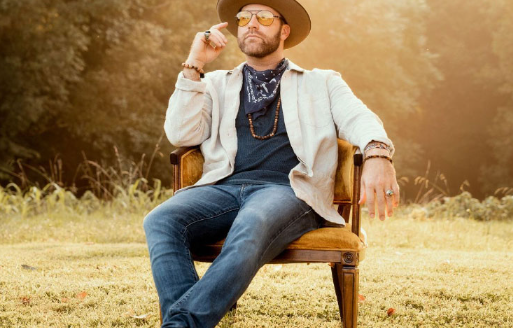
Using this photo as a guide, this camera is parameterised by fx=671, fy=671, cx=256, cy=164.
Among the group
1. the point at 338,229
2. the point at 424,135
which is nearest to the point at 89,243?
the point at 338,229

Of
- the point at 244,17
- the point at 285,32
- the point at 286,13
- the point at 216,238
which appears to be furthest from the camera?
the point at 285,32

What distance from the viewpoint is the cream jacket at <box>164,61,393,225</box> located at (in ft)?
9.38

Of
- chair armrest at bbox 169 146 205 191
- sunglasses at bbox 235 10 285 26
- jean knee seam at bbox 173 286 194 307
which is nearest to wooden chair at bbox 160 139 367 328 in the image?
jean knee seam at bbox 173 286 194 307

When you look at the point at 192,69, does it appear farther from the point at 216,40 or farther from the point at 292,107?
the point at 292,107

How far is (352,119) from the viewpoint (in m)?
2.87

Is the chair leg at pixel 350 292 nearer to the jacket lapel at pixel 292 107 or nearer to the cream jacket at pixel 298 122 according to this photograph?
the cream jacket at pixel 298 122

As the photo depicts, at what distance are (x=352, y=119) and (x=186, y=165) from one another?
2.53 ft

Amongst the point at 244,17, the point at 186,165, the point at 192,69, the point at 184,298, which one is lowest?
the point at 184,298

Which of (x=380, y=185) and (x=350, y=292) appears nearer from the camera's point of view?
(x=380, y=185)

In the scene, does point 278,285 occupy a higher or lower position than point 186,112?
lower

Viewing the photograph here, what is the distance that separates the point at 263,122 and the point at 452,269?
2.00m

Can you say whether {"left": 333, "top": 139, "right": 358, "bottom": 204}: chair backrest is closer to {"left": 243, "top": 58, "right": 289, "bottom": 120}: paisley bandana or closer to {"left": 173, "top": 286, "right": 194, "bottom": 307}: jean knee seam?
{"left": 243, "top": 58, "right": 289, "bottom": 120}: paisley bandana

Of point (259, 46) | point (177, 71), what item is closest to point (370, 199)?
point (259, 46)

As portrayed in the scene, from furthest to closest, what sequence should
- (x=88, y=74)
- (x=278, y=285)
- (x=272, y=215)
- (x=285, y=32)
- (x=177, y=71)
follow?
(x=177, y=71)
(x=88, y=74)
(x=278, y=285)
(x=285, y=32)
(x=272, y=215)
